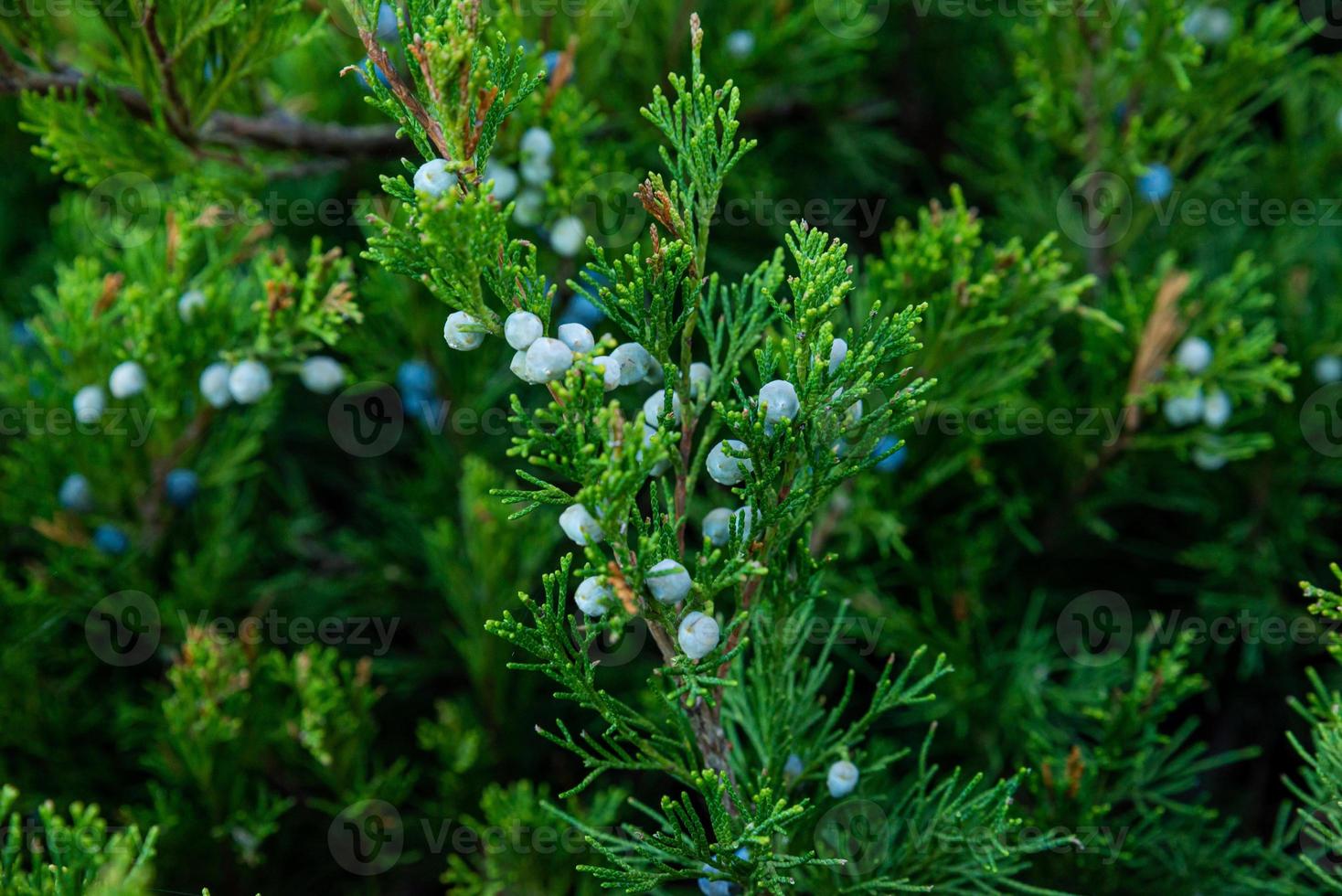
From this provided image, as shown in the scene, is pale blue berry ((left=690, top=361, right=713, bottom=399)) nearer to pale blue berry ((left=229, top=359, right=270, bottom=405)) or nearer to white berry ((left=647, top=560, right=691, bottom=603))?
white berry ((left=647, top=560, right=691, bottom=603))

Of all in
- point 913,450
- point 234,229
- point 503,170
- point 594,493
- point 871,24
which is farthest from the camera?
point 871,24

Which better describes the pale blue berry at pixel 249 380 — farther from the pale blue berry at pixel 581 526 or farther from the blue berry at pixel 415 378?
the pale blue berry at pixel 581 526

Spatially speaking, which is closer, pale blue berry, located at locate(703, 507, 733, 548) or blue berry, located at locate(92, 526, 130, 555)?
pale blue berry, located at locate(703, 507, 733, 548)

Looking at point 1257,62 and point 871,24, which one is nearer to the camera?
point 1257,62

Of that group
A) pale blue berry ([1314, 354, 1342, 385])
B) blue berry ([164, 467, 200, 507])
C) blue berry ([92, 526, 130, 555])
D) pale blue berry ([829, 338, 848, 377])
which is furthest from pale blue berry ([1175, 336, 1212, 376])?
blue berry ([92, 526, 130, 555])

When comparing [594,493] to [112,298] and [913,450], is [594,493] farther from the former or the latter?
[112,298]

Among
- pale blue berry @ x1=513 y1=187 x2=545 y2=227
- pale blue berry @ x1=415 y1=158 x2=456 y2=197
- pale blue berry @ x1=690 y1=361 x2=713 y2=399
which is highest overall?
pale blue berry @ x1=513 y1=187 x2=545 y2=227

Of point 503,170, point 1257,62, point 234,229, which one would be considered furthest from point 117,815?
point 1257,62

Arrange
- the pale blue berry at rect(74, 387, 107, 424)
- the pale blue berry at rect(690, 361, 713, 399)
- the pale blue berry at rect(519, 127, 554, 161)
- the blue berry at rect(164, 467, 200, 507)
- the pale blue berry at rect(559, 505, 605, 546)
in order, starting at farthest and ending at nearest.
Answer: the blue berry at rect(164, 467, 200, 507) < the pale blue berry at rect(74, 387, 107, 424) < the pale blue berry at rect(519, 127, 554, 161) < the pale blue berry at rect(690, 361, 713, 399) < the pale blue berry at rect(559, 505, 605, 546)
